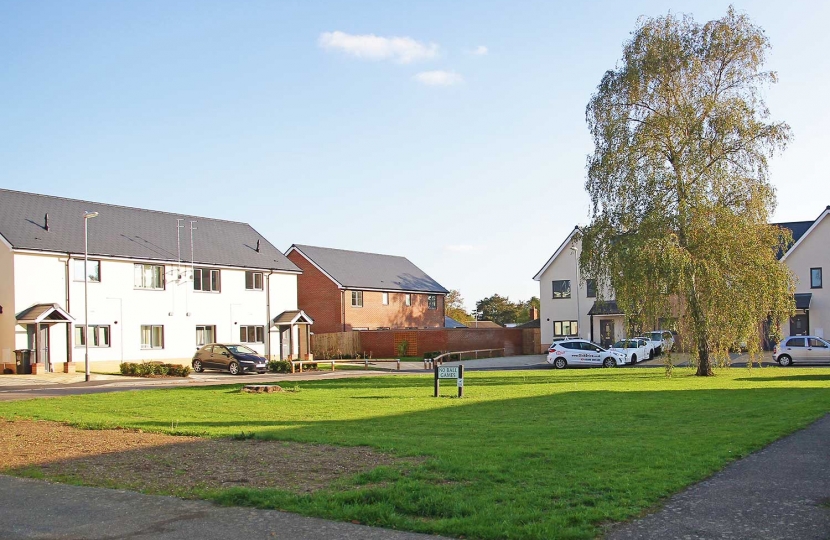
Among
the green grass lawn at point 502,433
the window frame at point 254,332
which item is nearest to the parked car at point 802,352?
the green grass lawn at point 502,433

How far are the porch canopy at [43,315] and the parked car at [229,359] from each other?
7142mm

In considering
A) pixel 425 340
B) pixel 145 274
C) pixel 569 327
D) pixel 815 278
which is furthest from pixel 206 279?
pixel 815 278

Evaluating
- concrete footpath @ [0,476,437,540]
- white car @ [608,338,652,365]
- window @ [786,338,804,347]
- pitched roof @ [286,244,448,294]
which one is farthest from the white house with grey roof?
concrete footpath @ [0,476,437,540]

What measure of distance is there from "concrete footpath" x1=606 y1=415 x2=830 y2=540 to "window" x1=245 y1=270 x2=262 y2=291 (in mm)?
42965

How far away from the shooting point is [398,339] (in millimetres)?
58656

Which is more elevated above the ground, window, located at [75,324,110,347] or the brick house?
the brick house

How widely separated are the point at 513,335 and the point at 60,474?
178 feet

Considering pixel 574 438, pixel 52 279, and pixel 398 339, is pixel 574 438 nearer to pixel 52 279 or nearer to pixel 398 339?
pixel 52 279

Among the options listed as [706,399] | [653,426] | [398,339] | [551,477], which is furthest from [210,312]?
[551,477]

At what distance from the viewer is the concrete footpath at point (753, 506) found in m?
7.19

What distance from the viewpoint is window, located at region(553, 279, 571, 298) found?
5994 centimetres

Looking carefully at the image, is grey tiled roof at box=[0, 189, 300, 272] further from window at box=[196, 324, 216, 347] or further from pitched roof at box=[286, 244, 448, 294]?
pitched roof at box=[286, 244, 448, 294]

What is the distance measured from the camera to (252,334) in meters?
51.5

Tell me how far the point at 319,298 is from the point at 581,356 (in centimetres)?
2492
